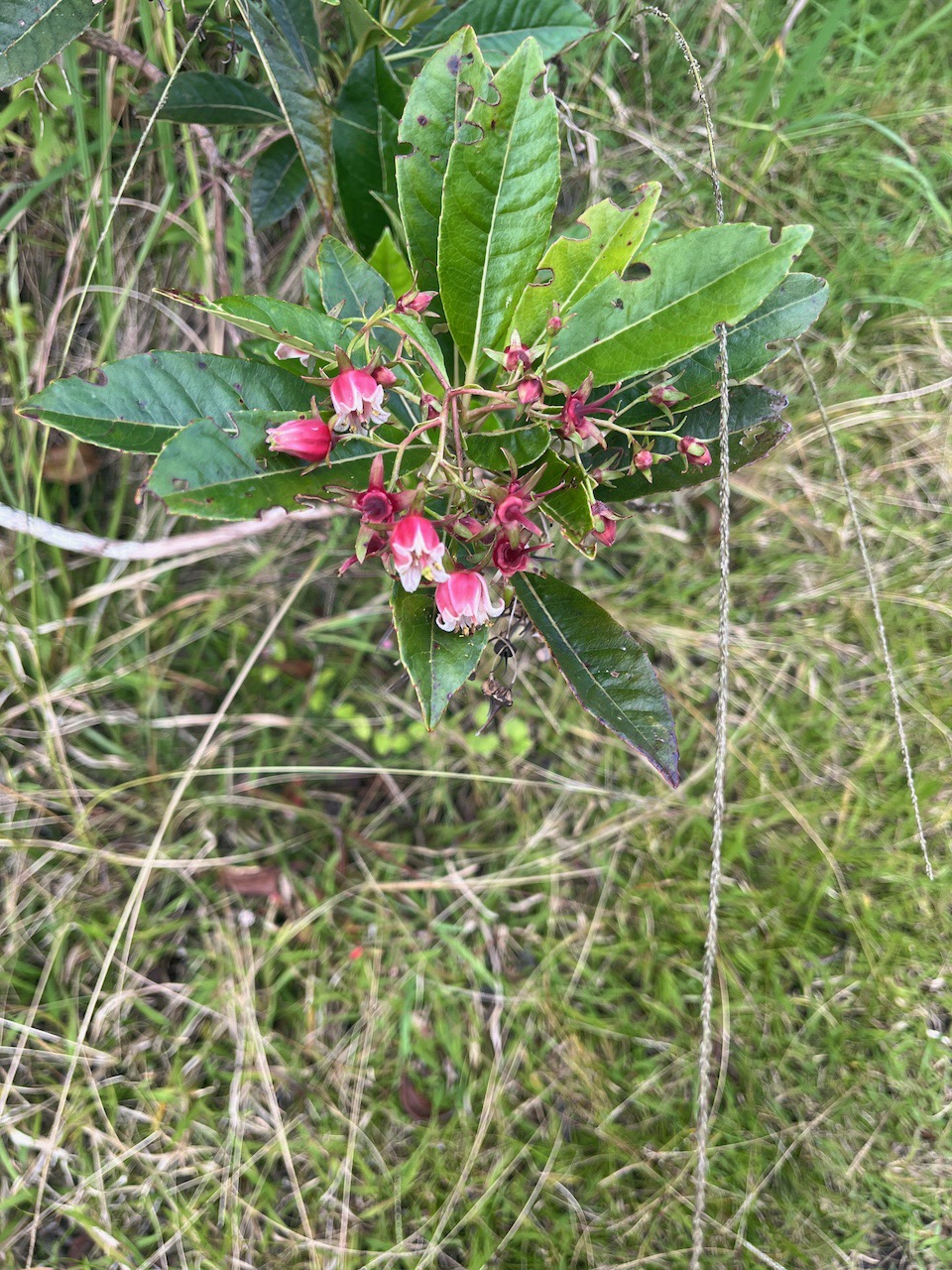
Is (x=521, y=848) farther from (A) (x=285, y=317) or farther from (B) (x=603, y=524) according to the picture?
(A) (x=285, y=317)

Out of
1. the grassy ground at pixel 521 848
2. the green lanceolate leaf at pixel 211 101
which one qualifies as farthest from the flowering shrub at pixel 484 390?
the grassy ground at pixel 521 848

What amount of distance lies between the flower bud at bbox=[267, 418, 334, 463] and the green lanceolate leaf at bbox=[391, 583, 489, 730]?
16cm

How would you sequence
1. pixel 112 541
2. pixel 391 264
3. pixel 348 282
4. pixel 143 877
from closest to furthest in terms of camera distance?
pixel 348 282 < pixel 391 264 < pixel 112 541 < pixel 143 877

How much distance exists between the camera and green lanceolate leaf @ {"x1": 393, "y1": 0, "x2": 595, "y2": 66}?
1086 millimetres

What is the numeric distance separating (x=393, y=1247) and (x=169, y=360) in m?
1.72

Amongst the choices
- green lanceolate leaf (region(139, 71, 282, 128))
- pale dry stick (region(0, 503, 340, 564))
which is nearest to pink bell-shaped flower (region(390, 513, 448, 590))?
pale dry stick (region(0, 503, 340, 564))

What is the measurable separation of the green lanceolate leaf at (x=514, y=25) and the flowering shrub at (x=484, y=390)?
308 mm

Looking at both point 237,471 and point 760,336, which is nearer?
point 237,471

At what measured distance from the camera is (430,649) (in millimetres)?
841

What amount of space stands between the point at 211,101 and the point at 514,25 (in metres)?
0.44

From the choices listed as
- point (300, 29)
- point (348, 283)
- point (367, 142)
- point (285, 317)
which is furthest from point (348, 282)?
point (300, 29)

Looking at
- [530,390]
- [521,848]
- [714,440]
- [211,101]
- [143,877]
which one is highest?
[211,101]

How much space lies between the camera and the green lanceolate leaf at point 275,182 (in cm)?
125

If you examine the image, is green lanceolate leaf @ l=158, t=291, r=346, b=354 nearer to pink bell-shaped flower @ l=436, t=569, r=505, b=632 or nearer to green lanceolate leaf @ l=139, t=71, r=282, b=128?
pink bell-shaped flower @ l=436, t=569, r=505, b=632
